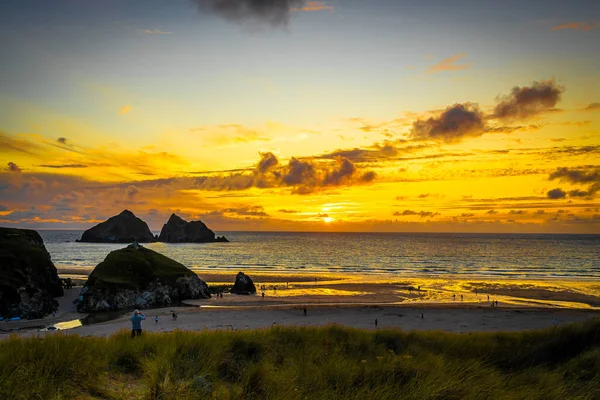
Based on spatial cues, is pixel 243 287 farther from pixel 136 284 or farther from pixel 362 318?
pixel 362 318

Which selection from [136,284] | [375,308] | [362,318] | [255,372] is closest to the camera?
[255,372]

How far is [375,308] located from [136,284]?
28415 millimetres

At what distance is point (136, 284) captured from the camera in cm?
4769

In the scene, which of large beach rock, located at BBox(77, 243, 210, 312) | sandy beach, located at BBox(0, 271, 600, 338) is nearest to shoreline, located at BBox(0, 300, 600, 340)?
sandy beach, located at BBox(0, 271, 600, 338)

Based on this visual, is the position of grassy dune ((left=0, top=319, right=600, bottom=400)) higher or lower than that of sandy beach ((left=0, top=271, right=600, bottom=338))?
higher

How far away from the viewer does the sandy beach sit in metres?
36.0

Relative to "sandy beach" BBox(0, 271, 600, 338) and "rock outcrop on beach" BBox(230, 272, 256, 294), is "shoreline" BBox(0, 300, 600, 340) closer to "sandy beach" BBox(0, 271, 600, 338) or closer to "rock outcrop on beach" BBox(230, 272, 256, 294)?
"sandy beach" BBox(0, 271, 600, 338)

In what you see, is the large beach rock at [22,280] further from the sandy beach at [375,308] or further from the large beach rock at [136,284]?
the large beach rock at [136,284]

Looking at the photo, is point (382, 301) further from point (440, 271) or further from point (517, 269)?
point (517, 269)

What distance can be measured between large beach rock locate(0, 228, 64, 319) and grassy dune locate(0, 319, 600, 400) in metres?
33.2

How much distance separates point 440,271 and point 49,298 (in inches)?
2944

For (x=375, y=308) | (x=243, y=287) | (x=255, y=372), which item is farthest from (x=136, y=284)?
(x=255, y=372)

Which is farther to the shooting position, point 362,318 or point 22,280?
point 22,280

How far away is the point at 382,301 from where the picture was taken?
2030 inches
